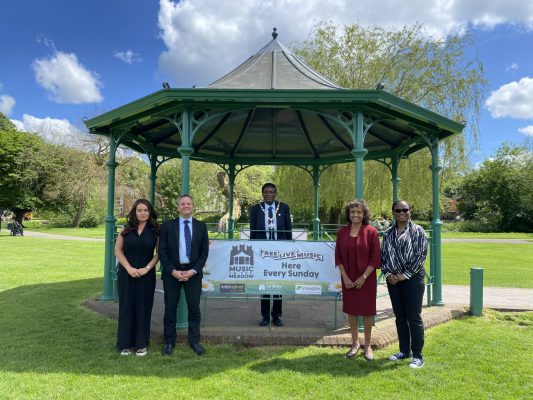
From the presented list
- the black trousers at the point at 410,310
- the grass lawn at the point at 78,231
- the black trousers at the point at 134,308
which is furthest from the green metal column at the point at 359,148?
the grass lawn at the point at 78,231

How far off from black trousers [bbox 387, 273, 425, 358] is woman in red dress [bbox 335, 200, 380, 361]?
0.30 metres

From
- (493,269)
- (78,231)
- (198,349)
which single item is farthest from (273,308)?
(78,231)

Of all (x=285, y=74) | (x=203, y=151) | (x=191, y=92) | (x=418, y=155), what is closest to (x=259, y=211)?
(x=191, y=92)

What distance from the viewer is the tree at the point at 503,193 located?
135 ft

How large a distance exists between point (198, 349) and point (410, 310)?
2.58m

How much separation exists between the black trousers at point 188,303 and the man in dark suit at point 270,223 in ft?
3.97

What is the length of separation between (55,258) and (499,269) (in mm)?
16168

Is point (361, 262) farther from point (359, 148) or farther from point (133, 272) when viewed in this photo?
point (133, 272)

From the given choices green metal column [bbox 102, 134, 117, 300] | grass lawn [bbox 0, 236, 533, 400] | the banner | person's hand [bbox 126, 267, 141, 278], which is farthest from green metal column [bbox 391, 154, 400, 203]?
person's hand [bbox 126, 267, 141, 278]

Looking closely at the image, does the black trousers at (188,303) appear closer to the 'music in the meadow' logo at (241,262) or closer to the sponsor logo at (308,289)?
the 'music in the meadow' logo at (241,262)

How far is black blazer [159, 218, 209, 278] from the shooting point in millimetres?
4652

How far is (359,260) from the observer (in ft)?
14.6

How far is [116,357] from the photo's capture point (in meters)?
4.68

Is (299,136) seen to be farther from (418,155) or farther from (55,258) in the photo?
(55,258)
